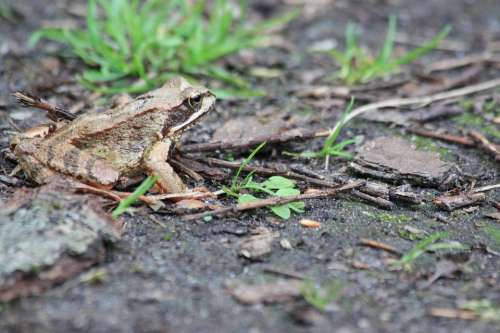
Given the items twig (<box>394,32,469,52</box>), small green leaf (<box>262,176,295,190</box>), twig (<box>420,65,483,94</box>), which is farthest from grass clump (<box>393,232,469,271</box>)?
twig (<box>394,32,469,52</box>)

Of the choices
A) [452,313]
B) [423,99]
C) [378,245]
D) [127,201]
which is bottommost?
[452,313]

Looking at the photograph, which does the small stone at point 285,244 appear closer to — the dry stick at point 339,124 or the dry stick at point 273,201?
the dry stick at point 273,201

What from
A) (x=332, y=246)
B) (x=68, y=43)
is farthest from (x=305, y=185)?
(x=68, y=43)

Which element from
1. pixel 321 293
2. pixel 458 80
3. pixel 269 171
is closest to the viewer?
pixel 321 293

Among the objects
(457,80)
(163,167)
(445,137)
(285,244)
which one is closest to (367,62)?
(457,80)

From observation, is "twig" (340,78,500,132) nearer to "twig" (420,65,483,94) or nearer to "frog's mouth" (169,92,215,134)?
"twig" (420,65,483,94)

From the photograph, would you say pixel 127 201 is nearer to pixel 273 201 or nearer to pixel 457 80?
pixel 273 201
